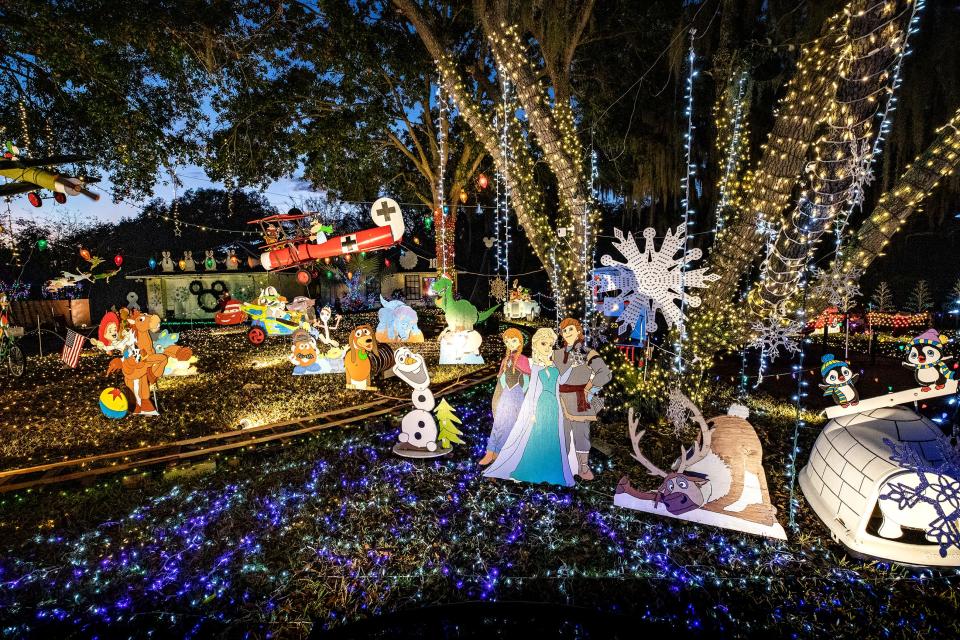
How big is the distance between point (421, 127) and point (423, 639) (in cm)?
1564

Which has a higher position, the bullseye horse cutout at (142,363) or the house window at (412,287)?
the house window at (412,287)

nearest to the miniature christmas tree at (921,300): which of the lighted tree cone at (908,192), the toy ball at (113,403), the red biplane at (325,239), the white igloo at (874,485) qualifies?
the lighted tree cone at (908,192)

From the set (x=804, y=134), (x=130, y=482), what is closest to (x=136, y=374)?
(x=130, y=482)

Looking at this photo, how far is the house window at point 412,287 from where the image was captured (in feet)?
89.8

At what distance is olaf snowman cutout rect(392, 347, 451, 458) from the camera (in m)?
4.89

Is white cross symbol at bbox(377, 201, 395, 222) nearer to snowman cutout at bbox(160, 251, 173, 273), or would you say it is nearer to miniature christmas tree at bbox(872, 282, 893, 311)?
miniature christmas tree at bbox(872, 282, 893, 311)

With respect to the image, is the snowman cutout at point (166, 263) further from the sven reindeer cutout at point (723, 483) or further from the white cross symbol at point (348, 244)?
the sven reindeer cutout at point (723, 483)

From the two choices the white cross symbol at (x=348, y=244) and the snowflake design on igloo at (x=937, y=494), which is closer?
the snowflake design on igloo at (x=937, y=494)

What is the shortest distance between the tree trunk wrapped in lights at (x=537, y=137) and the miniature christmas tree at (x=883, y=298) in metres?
12.0

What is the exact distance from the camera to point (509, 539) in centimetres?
359

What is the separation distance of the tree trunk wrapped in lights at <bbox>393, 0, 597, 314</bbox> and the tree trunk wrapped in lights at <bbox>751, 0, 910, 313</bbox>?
242 centimetres

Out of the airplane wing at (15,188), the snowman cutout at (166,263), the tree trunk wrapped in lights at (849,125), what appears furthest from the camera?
the snowman cutout at (166,263)

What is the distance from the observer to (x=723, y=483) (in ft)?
11.8

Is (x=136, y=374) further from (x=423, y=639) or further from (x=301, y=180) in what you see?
(x=301, y=180)
